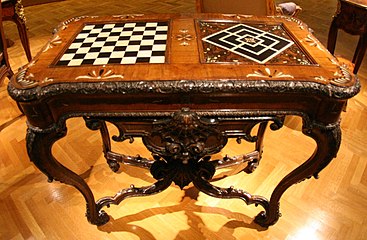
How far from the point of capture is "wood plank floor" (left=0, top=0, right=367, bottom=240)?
1.25 meters

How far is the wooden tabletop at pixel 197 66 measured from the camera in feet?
2.60

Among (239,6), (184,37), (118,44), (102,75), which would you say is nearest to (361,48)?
(239,6)

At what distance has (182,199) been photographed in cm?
140

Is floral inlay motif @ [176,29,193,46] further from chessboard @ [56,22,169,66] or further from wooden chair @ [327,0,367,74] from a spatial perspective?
wooden chair @ [327,0,367,74]

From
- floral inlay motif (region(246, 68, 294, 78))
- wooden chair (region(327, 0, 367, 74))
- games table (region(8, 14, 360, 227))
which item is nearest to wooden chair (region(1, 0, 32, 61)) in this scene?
games table (region(8, 14, 360, 227))

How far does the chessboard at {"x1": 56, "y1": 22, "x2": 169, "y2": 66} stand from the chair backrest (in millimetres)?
469

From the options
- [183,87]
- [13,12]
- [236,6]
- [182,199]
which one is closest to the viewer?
[183,87]

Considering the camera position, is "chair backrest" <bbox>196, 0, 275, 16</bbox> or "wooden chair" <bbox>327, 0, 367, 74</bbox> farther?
"wooden chair" <bbox>327, 0, 367, 74</bbox>

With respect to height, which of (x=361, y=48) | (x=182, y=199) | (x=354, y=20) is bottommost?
(x=182, y=199)

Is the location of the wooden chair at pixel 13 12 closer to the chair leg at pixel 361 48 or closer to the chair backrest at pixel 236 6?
the chair backrest at pixel 236 6

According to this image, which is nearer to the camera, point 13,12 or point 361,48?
point 361,48

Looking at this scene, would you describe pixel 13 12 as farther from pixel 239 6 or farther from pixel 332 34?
pixel 332 34

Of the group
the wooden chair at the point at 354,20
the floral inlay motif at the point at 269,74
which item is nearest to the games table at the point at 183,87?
the floral inlay motif at the point at 269,74

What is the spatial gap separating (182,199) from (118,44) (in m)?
0.79
